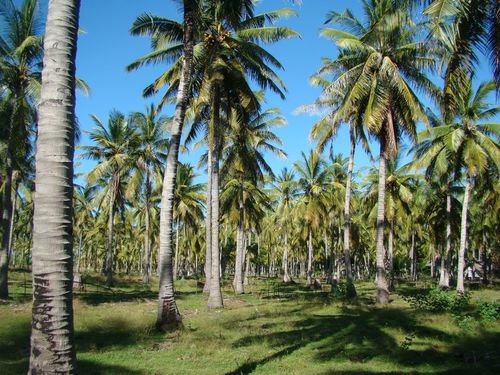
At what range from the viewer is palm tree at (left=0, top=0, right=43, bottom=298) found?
59.2 ft

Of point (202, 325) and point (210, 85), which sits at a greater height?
point (210, 85)

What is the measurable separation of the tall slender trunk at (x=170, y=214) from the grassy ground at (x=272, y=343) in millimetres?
572

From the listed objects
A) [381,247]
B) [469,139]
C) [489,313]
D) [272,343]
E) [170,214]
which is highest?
[469,139]

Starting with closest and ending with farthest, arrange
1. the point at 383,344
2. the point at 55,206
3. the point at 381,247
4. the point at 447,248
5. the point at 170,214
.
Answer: the point at 55,206 < the point at 383,344 < the point at 170,214 < the point at 381,247 < the point at 447,248

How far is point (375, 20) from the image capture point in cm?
2002

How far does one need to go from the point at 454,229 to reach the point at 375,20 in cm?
2085

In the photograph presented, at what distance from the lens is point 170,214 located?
41.8 feet

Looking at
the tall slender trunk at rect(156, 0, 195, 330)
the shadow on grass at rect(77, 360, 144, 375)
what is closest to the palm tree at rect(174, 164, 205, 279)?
the tall slender trunk at rect(156, 0, 195, 330)

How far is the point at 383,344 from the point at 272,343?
8.77 feet

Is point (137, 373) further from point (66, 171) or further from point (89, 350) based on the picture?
point (66, 171)

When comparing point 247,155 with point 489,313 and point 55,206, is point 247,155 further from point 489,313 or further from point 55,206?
point 55,206

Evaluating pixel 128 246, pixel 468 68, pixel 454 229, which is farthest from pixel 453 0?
pixel 128 246

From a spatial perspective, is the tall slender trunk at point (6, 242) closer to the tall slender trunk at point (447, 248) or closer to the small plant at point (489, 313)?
the small plant at point (489, 313)

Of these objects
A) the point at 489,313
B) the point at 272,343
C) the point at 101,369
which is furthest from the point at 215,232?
the point at 101,369
